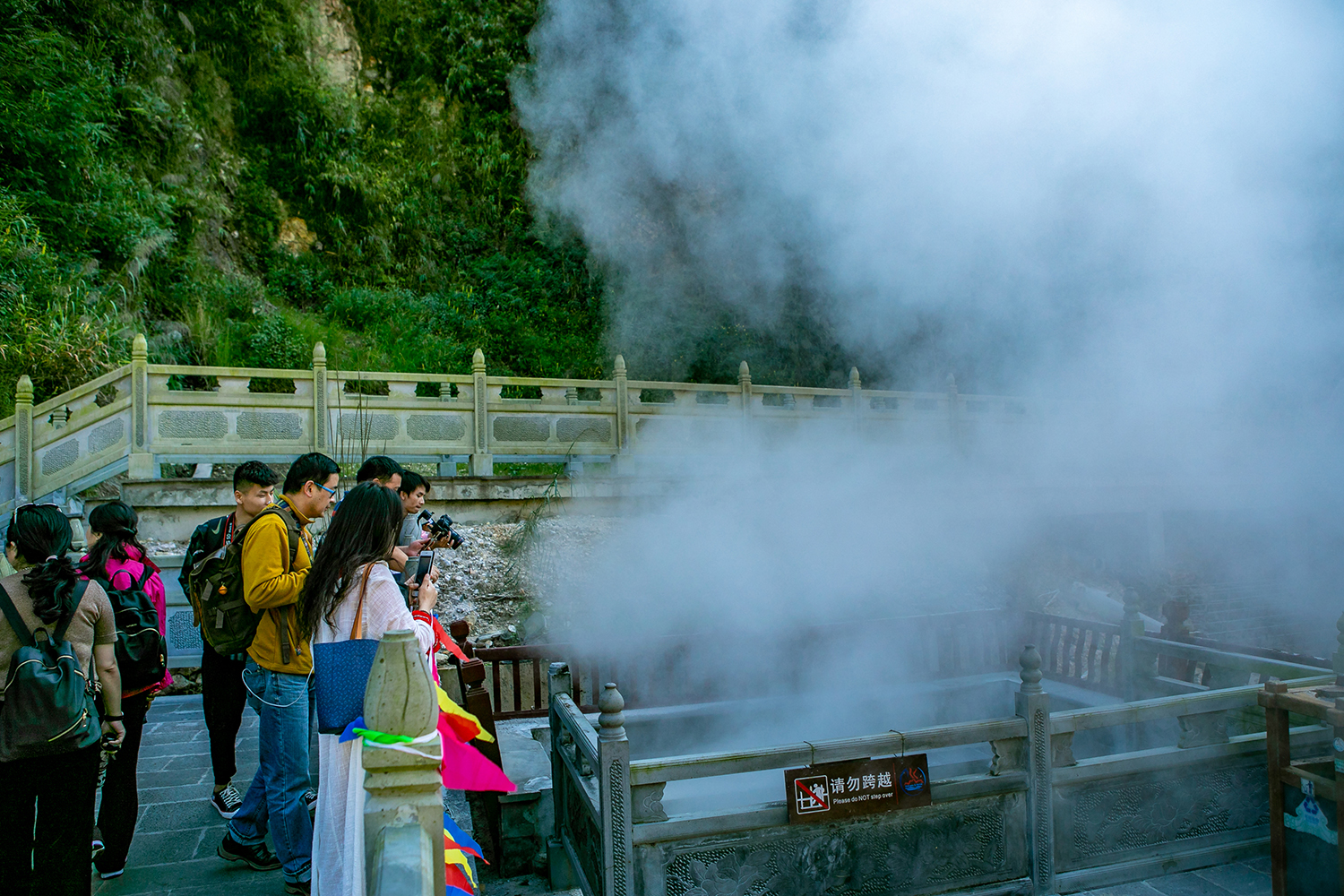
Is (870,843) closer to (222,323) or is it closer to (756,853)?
(756,853)

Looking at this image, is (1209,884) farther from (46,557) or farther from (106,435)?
(106,435)

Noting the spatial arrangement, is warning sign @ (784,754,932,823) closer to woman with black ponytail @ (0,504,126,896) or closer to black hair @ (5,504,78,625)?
woman with black ponytail @ (0,504,126,896)

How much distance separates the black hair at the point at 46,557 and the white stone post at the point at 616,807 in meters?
1.67

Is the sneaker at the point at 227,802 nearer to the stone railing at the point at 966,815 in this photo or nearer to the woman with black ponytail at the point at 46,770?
the woman with black ponytail at the point at 46,770

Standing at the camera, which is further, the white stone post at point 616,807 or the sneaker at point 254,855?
the sneaker at point 254,855

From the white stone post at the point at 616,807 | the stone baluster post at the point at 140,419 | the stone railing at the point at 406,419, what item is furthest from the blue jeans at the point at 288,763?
the stone baluster post at the point at 140,419

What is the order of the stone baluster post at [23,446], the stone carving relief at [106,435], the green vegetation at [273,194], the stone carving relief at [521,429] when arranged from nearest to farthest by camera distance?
the stone baluster post at [23,446] → the stone carving relief at [106,435] → the stone carving relief at [521,429] → the green vegetation at [273,194]

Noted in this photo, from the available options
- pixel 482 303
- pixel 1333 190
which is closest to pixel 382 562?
pixel 1333 190

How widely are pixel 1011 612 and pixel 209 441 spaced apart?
288 inches

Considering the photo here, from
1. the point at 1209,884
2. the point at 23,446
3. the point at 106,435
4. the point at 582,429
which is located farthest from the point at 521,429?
the point at 1209,884

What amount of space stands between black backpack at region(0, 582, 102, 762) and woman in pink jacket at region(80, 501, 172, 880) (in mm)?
588

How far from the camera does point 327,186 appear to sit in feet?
46.3

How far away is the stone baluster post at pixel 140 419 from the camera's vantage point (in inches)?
288

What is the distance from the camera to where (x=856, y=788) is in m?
2.74
